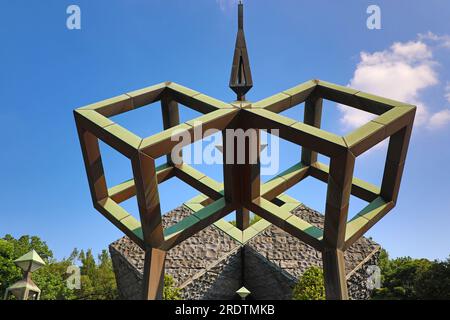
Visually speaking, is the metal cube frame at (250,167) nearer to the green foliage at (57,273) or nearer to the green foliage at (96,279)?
the green foliage at (57,273)

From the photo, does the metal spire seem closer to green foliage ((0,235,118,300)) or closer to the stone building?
the stone building

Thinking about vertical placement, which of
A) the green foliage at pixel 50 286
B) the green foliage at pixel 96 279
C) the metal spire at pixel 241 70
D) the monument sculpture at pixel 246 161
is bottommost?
the green foliage at pixel 96 279

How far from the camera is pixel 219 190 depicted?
15.8 meters

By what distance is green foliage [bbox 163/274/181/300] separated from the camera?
55.0 ft

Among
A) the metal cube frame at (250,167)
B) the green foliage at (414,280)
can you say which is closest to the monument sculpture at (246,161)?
the metal cube frame at (250,167)

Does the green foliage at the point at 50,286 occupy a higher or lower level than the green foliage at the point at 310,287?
lower

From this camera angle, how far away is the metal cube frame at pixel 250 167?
11.7 metres

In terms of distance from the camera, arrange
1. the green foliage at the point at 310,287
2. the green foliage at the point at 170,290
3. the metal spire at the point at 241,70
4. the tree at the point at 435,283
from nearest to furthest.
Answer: the metal spire at the point at 241,70
the green foliage at the point at 170,290
the green foliage at the point at 310,287
the tree at the point at 435,283

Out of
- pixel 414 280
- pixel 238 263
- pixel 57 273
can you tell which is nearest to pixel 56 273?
pixel 57 273

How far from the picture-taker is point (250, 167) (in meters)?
14.0

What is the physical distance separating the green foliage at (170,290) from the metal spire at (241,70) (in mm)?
8560
